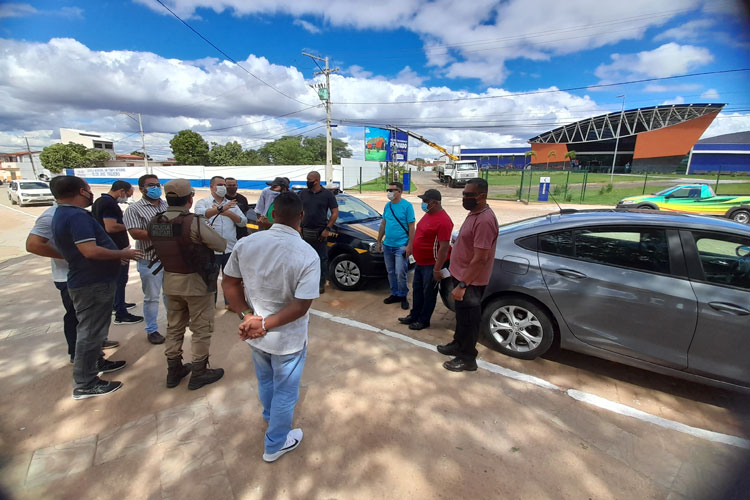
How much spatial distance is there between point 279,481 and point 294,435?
11.6 inches

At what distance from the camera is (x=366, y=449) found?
85.8 inches

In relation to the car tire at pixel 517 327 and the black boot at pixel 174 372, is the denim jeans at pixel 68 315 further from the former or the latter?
the car tire at pixel 517 327

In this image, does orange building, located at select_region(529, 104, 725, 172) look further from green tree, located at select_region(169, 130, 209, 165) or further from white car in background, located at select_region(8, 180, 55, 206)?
white car in background, located at select_region(8, 180, 55, 206)

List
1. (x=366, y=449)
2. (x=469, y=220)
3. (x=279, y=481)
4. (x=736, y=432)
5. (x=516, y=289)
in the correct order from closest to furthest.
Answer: (x=279, y=481)
(x=366, y=449)
(x=736, y=432)
(x=469, y=220)
(x=516, y=289)

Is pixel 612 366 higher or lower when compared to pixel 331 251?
lower

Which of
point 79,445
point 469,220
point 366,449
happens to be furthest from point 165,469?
point 469,220

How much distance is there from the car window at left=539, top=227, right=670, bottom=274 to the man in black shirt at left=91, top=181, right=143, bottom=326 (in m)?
4.04

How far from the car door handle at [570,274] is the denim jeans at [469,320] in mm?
695

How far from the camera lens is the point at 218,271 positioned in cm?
278

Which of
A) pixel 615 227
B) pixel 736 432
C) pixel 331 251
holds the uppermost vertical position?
pixel 615 227

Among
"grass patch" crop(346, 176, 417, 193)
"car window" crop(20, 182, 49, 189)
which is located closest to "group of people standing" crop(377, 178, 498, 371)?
"car window" crop(20, 182, 49, 189)

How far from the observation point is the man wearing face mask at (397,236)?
4281 mm

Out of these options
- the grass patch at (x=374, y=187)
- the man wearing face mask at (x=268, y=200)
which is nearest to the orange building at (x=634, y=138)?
the grass patch at (x=374, y=187)

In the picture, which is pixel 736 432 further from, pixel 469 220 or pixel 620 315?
pixel 469 220
